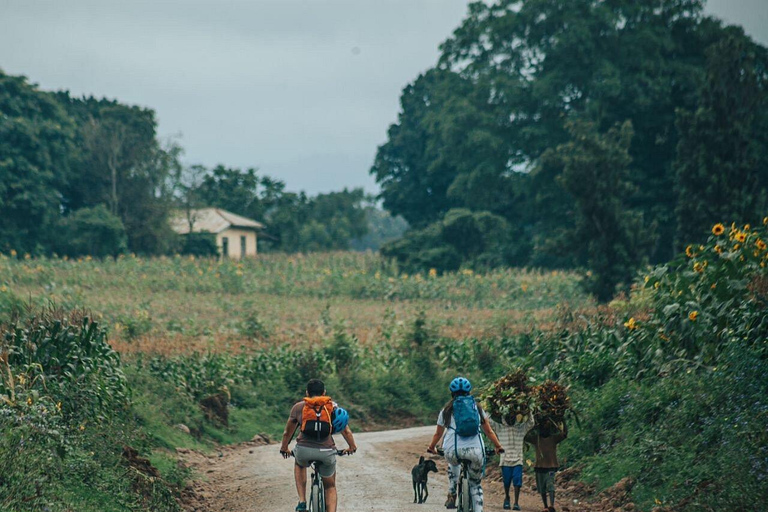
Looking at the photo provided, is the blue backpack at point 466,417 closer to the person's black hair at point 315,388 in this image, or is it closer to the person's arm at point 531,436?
the person's black hair at point 315,388

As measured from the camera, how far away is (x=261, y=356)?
1021 inches

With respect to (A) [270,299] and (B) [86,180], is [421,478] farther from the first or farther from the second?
(B) [86,180]

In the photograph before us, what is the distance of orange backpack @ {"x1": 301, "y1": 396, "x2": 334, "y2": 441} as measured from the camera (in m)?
9.29

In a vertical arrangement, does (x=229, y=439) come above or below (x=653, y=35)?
below

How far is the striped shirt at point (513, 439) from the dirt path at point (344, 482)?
69 cm

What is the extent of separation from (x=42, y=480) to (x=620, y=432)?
27.9ft

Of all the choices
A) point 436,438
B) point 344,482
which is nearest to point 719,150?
point 344,482

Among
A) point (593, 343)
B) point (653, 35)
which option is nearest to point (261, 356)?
point (593, 343)

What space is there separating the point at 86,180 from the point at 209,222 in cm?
1072

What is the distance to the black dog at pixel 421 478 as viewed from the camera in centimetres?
1184

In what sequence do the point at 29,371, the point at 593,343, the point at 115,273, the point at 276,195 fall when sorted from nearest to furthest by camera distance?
the point at 29,371 < the point at 593,343 < the point at 115,273 < the point at 276,195

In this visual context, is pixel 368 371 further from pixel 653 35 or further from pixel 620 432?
pixel 653 35

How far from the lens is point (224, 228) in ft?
228

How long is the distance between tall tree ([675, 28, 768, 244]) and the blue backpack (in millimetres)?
25616
